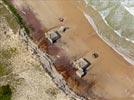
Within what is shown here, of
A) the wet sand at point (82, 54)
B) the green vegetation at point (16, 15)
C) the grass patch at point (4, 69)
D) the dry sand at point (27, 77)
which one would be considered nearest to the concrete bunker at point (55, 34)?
the wet sand at point (82, 54)

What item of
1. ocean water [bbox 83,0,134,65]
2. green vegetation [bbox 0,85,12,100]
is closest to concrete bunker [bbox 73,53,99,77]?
ocean water [bbox 83,0,134,65]

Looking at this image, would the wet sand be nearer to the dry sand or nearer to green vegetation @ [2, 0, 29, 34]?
green vegetation @ [2, 0, 29, 34]

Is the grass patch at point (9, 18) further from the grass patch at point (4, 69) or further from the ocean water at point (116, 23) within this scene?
the ocean water at point (116, 23)

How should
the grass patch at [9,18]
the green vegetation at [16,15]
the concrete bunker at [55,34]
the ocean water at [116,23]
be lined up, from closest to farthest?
the ocean water at [116,23], the concrete bunker at [55,34], the grass patch at [9,18], the green vegetation at [16,15]

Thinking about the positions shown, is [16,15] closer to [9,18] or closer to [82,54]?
[9,18]

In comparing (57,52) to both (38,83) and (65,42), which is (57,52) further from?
(38,83)
